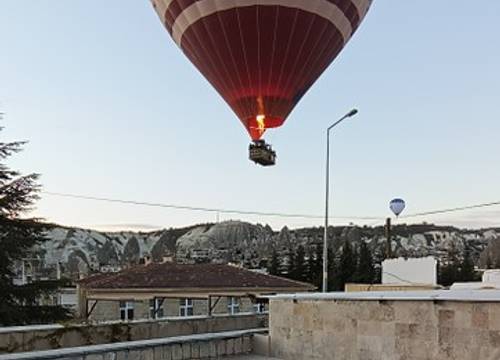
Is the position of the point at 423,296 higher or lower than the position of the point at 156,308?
higher

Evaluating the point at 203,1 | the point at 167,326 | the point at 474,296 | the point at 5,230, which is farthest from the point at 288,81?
the point at 5,230

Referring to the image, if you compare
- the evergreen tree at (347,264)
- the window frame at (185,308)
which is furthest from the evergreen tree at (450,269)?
the window frame at (185,308)

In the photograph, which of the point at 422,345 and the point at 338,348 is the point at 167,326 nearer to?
the point at 338,348

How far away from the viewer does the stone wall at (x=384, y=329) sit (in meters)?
6.21

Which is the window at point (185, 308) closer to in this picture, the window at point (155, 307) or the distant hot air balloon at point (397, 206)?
the window at point (155, 307)

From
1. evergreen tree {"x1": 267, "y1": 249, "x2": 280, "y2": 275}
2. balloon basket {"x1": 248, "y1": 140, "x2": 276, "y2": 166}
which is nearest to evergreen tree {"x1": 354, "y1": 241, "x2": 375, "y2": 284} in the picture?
evergreen tree {"x1": 267, "y1": 249, "x2": 280, "y2": 275}

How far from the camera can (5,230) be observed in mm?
20828

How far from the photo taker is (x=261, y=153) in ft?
48.1

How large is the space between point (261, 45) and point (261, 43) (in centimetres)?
4

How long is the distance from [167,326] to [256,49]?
22.7 feet

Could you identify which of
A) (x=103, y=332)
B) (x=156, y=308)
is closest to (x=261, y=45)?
(x=156, y=308)

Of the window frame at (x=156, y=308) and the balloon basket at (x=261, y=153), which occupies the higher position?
the balloon basket at (x=261, y=153)

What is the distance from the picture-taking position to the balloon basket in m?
14.7

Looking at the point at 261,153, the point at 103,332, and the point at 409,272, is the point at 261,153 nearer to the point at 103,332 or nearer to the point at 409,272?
the point at 409,272
